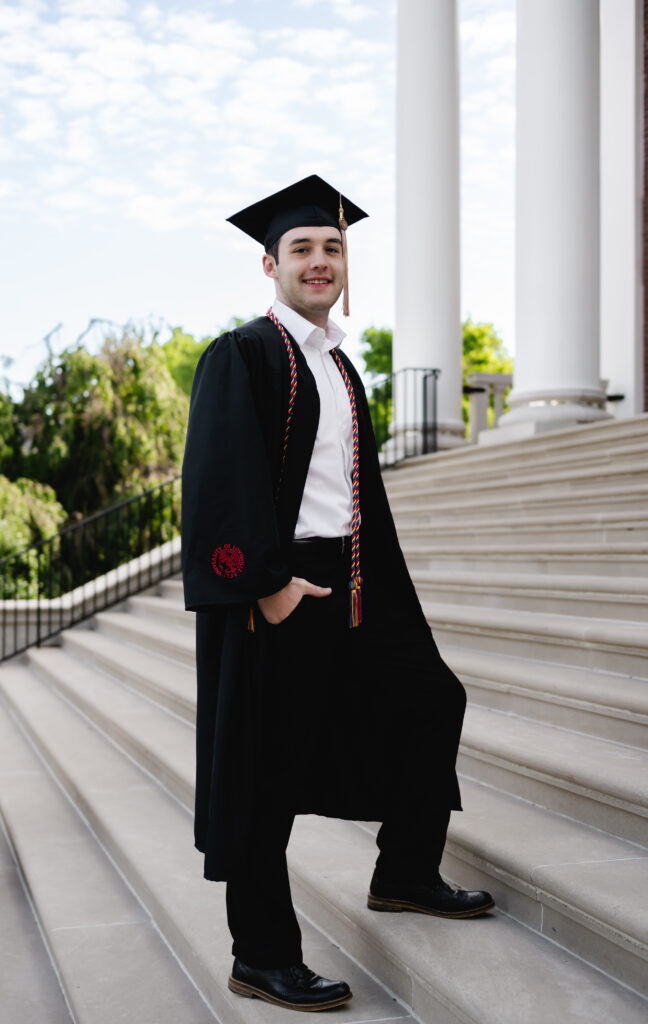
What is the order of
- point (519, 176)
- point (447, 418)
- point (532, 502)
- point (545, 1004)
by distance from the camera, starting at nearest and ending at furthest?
point (545, 1004) → point (532, 502) → point (519, 176) → point (447, 418)

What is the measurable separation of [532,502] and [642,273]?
690 centimetres

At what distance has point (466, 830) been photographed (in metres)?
3.47

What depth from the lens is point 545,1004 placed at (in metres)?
2.50

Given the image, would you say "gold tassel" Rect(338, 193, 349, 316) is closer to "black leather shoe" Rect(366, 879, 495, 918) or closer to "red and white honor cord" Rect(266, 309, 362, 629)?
"red and white honor cord" Rect(266, 309, 362, 629)

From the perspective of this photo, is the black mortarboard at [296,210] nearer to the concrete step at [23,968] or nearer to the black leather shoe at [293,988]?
the black leather shoe at [293,988]

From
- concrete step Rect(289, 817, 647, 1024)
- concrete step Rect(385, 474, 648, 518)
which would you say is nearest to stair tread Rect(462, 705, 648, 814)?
concrete step Rect(289, 817, 647, 1024)

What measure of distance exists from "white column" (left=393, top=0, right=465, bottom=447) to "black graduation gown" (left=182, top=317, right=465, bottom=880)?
9.95 m

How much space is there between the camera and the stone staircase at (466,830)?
2.77 m

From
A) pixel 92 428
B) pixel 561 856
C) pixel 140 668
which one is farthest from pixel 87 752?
pixel 92 428

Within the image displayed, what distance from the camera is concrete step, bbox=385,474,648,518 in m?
6.64

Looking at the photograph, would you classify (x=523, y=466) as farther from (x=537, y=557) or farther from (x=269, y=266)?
(x=269, y=266)

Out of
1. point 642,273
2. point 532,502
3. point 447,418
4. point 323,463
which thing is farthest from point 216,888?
point 642,273

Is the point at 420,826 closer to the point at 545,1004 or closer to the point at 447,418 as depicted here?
the point at 545,1004

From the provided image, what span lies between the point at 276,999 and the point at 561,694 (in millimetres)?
A: 2156
